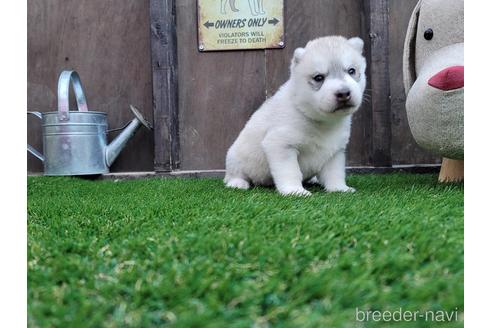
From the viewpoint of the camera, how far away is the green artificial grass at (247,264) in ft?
2.29

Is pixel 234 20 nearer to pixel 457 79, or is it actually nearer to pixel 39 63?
pixel 39 63

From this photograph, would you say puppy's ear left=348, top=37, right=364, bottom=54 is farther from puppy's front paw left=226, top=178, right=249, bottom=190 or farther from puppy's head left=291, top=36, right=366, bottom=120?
puppy's front paw left=226, top=178, right=249, bottom=190

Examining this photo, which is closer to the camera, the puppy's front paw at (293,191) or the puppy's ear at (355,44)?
the puppy's front paw at (293,191)

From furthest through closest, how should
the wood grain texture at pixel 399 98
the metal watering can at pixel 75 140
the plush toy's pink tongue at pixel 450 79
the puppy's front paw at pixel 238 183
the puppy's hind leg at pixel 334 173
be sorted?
the wood grain texture at pixel 399 98 → the metal watering can at pixel 75 140 → the puppy's front paw at pixel 238 183 → the puppy's hind leg at pixel 334 173 → the plush toy's pink tongue at pixel 450 79

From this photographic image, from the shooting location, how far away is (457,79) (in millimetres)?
1589

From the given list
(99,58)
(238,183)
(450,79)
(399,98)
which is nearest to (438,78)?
(450,79)

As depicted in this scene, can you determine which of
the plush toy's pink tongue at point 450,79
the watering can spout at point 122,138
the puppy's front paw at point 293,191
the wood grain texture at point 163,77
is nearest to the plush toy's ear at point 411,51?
the plush toy's pink tongue at point 450,79

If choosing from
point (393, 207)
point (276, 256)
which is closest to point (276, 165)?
point (393, 207)

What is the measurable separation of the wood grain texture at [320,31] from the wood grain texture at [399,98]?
0.60 ft

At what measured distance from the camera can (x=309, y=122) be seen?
2021 millimetres

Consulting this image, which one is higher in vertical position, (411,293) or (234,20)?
(234,20)

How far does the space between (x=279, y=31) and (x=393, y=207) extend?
2.00m

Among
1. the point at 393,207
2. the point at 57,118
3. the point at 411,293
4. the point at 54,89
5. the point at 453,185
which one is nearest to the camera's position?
the point at 411,293

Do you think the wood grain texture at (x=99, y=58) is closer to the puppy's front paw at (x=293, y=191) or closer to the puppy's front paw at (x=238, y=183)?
the puppy's front paw at (x=238, y=183)
